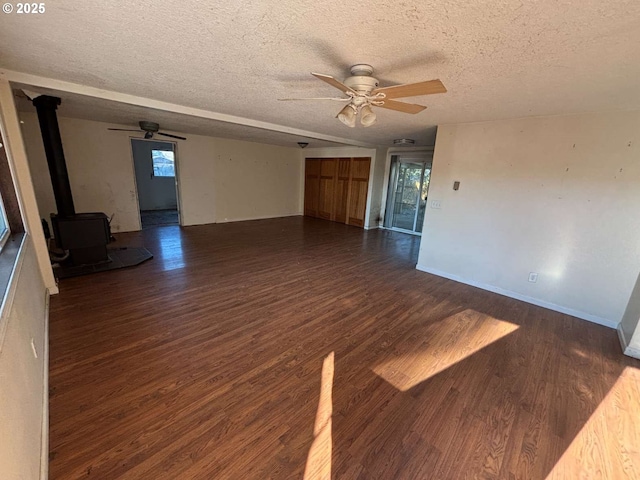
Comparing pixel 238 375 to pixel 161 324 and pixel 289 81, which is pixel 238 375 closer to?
pixel 161 324

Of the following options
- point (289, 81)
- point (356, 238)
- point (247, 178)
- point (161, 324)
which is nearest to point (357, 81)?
point (289, 81)

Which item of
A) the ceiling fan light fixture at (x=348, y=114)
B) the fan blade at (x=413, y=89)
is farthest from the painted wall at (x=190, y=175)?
the fan blade at (x=413, y=89)

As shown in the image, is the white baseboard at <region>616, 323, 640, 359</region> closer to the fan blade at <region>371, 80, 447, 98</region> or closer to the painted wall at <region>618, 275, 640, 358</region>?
the painted wall at <region>618, 275, 640, 358</region>

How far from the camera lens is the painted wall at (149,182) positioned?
320 inches

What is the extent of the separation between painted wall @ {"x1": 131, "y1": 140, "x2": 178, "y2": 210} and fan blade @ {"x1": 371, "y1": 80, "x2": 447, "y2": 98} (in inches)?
305

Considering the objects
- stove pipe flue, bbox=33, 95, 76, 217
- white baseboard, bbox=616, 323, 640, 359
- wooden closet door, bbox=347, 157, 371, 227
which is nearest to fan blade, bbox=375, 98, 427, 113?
white baseboard, bbox=616, 323, 640, 359

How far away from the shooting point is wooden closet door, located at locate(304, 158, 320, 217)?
330 inches

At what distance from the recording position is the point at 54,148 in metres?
3.28

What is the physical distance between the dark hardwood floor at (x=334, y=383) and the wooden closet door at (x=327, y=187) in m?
4.87

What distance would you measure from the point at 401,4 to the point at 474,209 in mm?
3162

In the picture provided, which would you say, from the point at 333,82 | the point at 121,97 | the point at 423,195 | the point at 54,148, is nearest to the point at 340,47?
the point at 333,82

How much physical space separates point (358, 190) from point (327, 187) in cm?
117

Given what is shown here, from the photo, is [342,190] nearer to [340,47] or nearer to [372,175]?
[372,175]

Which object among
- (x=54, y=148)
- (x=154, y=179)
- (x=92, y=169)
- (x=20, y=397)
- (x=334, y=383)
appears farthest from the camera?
(x=154, y=179)
